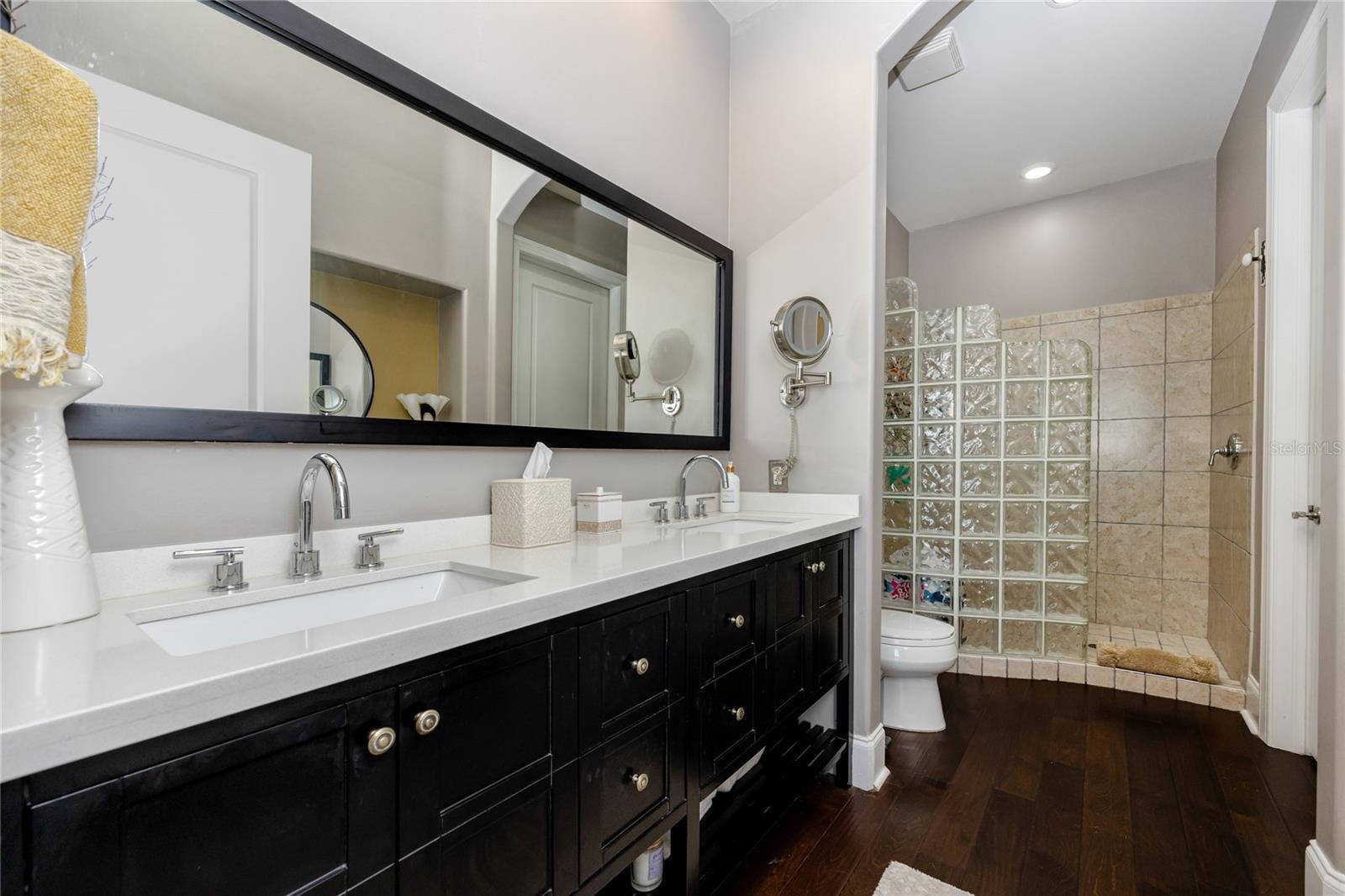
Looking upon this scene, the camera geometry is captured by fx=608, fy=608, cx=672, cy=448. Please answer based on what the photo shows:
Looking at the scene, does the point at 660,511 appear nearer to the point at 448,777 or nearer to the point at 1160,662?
the point at 448,777

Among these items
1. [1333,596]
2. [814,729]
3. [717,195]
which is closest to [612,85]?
[717,195]

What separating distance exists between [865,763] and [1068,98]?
2955 millimetres

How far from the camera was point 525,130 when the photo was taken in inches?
62.6

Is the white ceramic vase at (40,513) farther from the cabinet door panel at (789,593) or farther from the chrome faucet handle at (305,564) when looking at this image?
the cabinet door panel at (789,593)

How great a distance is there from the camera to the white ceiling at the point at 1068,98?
2.28m

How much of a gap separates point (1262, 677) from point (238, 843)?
310 centimetres

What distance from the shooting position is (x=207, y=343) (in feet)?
3.28

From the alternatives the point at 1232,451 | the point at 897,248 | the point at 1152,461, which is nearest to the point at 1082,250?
the point at 897,248

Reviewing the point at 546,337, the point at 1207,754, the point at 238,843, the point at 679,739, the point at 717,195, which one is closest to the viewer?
the point at 238,843

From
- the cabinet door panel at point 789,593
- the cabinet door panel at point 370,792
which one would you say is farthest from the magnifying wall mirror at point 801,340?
the cabinet door panel at point 370,792

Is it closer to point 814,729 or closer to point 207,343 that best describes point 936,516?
point 814,729

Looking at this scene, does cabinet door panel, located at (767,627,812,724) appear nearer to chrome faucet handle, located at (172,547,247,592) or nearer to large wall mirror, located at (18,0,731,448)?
large wall mirror, located at (18,0,731,448)

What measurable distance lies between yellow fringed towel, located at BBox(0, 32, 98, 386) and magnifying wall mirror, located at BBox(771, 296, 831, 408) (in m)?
1.83

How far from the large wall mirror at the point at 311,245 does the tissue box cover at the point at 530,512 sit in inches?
6.1
